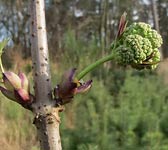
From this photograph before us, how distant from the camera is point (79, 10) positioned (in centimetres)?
1811

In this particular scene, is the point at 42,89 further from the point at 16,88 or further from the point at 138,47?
the point at 138,47

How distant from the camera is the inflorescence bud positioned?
0.68m

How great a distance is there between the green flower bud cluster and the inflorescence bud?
6.3 inches

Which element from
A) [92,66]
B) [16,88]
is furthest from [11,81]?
[92,66]

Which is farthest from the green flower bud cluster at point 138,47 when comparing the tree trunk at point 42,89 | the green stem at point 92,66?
the tree trunk at point 42,89

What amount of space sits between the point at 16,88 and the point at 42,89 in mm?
43

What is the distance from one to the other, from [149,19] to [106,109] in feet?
51.8

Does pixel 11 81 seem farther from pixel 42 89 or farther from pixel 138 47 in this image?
pixel 138 47

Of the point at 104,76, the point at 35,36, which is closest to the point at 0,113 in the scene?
the point at 104,76

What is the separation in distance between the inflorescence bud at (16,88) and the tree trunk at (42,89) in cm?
2

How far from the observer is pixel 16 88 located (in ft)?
2.23

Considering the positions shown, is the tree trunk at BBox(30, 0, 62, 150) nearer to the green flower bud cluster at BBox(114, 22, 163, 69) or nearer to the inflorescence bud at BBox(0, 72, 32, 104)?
the inflorescence bud at BBox(0, 72, 32, 104)

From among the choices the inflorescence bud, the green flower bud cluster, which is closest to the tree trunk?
the inflorescence bud

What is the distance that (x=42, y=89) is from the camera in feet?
2.22
